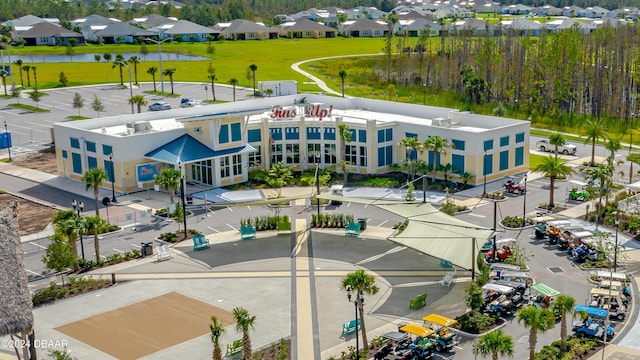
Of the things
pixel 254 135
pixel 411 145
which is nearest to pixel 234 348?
pixel 411 145

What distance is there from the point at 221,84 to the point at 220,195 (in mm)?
80491

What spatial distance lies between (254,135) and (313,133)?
6989mm

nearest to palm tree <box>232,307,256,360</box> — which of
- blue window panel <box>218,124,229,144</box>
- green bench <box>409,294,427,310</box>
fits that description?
green bench <box>409,294,427,310</box>

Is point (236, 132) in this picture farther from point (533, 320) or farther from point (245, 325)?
point (533, 320)

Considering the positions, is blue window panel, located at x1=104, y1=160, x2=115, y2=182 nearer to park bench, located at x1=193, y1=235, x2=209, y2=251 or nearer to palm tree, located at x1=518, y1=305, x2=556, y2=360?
park bench, located at x1=193, y1=235, x2=209, y2=251

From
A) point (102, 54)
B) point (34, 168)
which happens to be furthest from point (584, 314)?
point (102, 54)

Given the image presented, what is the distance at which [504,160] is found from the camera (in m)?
83.7

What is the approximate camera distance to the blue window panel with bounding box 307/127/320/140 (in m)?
87.8

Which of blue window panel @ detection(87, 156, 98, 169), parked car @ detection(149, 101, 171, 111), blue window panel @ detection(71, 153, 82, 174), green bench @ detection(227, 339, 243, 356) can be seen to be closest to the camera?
green bench @ detection(227, 339, 243, 356)

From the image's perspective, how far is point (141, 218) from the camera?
71438 mm

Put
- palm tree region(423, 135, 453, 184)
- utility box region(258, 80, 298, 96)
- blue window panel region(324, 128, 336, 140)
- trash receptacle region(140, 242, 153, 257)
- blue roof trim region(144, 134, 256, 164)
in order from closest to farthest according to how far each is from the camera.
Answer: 1. trash receptacle region(140, 242, 153, 257)
2. palm tree region(423, 135, 453, 184)
3. blue roof trim region(144, 134, 256, 164)
4. blue window panel region(324, 128, 336, 140)
5. utility box region(258, 80, 298, 96)

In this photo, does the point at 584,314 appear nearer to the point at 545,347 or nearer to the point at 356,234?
the point at 545,347

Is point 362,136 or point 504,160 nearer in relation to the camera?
point 504,160

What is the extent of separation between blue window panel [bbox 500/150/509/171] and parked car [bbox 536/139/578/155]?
1499 centimetres
